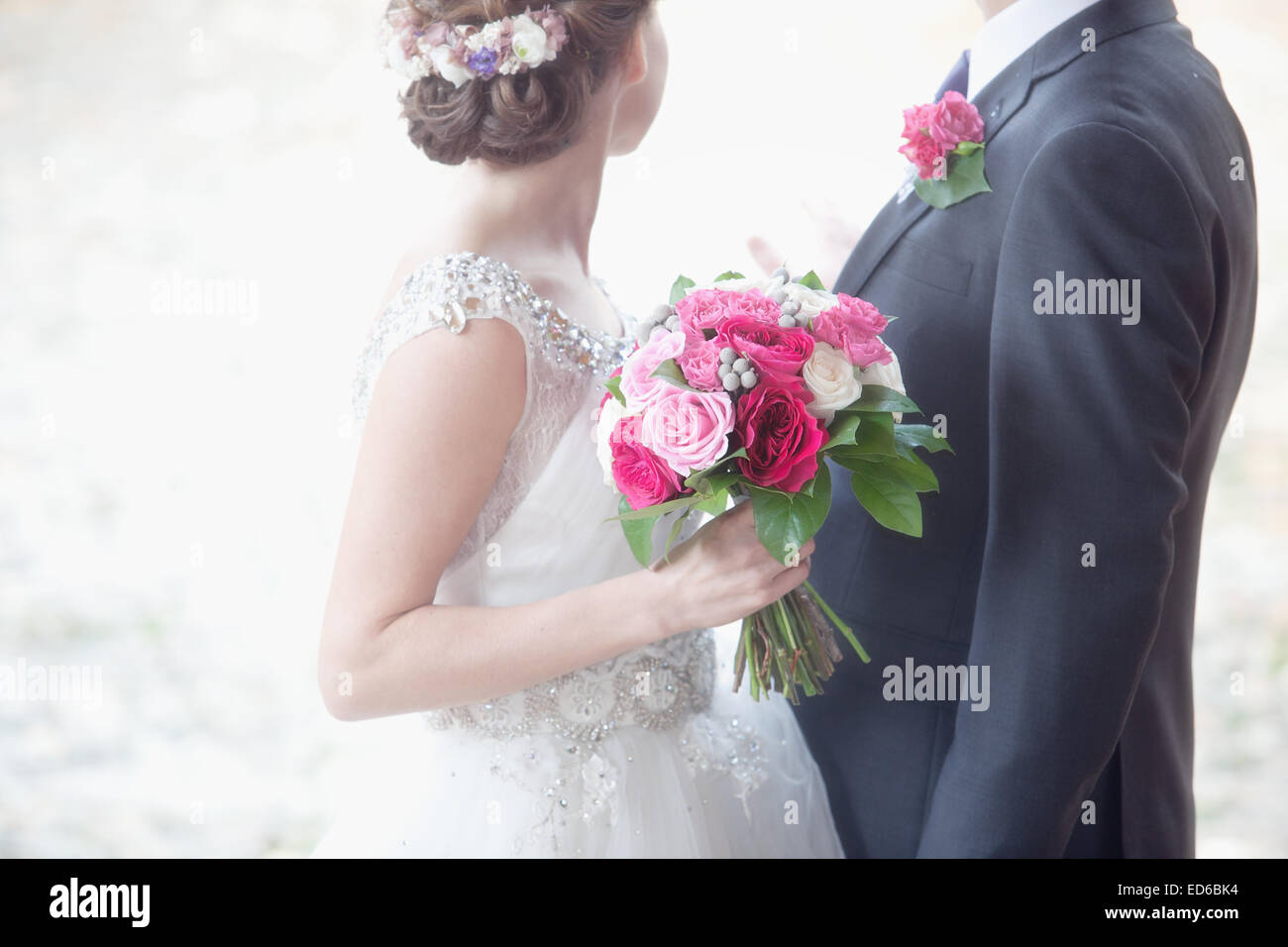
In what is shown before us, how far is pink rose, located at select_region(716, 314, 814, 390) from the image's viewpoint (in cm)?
106

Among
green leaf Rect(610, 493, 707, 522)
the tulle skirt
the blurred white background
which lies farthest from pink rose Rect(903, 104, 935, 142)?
the blurred white background

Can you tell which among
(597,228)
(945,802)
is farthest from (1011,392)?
(597,228)

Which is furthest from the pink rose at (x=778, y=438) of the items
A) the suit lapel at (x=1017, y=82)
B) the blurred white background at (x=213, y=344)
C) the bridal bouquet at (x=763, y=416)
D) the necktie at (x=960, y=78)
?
the blurred white background at (x=213, y=344)

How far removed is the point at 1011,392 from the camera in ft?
4.00

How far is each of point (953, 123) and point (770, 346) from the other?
0.47m

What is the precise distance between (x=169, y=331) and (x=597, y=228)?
1.35 m

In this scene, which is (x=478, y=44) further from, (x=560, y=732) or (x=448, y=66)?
(x=560, y=732)

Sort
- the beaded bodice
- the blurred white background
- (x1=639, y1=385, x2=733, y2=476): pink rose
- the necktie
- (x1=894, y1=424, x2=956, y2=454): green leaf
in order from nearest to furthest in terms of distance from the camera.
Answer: (x1=639, y1=385, x2=733, y2=476): pink rose < (x1=894, y1=424, x2=956, y2=454): green leaf < the beaded bodice < the necktie < the blurred white background

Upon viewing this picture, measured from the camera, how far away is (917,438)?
1.16 metres

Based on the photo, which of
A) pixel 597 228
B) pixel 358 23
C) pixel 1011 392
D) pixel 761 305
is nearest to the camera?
pixel 761 305

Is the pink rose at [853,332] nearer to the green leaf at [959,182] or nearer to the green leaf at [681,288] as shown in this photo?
the green leaf at [681,288]

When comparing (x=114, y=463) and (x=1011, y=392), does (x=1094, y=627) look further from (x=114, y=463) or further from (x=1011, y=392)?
(x=114, y=463)

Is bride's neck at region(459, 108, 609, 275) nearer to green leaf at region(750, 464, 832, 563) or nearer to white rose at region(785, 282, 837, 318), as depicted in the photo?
white rose at region(785, 282, 837, 318)

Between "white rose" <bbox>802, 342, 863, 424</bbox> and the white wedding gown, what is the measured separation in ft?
1.12
